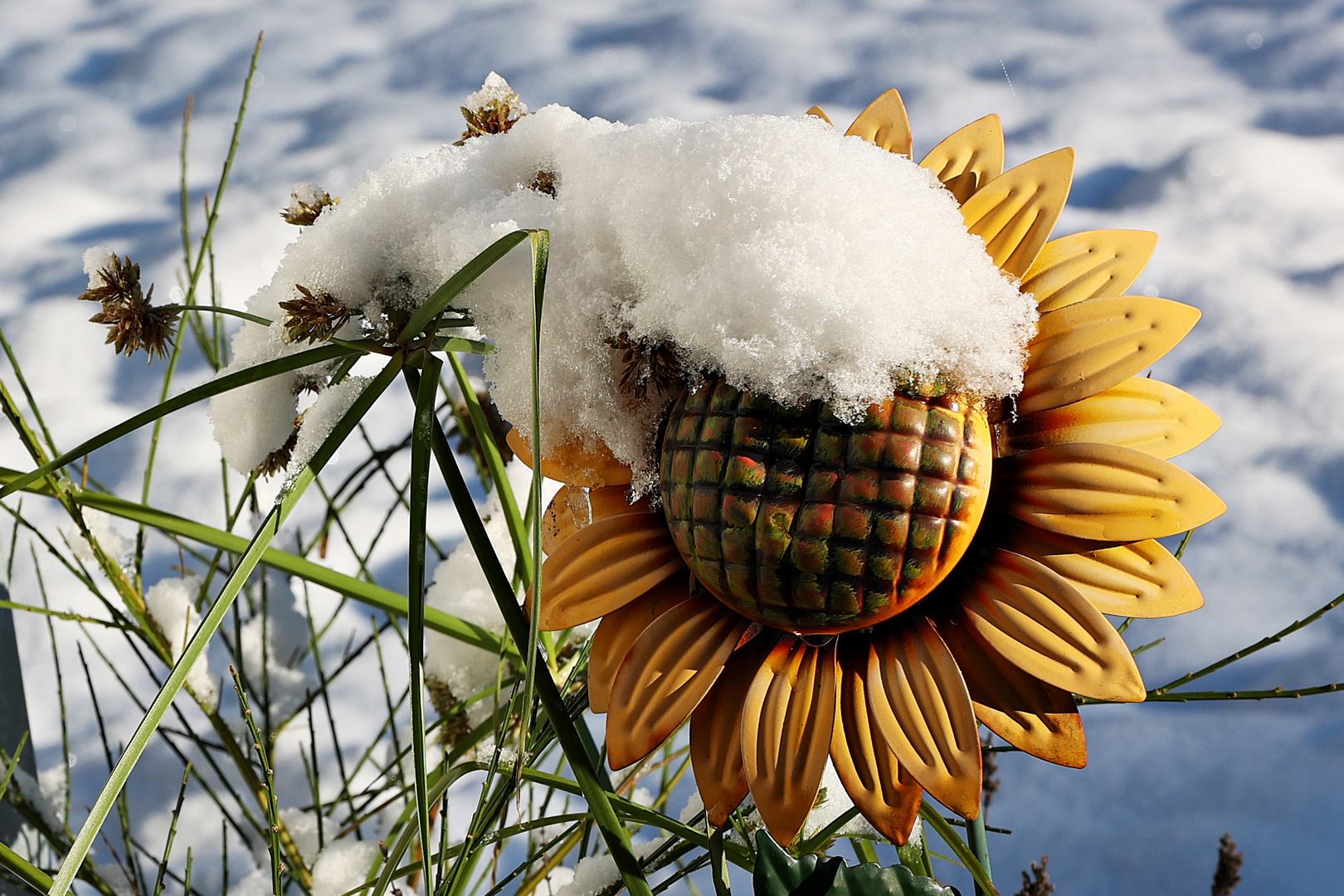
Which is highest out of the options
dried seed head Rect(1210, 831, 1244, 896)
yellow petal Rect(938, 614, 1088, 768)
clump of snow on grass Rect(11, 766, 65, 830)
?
clump of snow on grass Rect(11, 766, 65, 830)

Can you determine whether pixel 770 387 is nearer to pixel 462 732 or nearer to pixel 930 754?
pixel 930 754

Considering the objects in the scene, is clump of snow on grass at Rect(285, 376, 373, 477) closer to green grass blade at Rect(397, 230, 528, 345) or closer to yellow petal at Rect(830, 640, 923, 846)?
green grass blade at Rect(397, 230, 528, 345)

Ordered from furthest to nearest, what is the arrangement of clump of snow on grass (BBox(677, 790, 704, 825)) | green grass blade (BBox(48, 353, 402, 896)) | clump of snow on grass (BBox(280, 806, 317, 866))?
clump of snow on grass (BBox(280, 806, 317, 866)) → clump of snow on grass (BBox(677, 790, 704, 825)) → green grass blade (BBox(48, 353, 402, 896))

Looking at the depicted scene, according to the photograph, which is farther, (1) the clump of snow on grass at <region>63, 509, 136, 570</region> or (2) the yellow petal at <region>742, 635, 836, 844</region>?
(1) the clump of snow on grass at <region>63, 509, 136, 570</region>

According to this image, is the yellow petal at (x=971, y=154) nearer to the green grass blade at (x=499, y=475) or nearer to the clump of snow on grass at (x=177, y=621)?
the green grass blade at (x=499, y=475)

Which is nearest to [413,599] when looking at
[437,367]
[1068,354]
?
[437,367]

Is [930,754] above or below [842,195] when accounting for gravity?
below

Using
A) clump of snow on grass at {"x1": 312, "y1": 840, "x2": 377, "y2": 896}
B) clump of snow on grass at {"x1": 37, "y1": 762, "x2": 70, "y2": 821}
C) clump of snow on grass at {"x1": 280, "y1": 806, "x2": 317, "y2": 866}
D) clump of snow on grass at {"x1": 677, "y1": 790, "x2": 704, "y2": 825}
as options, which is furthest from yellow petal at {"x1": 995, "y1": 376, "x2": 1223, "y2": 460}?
clump of snow on grass at {"x1": 37, "y1": 762, "x2": 70, "y2": 821}

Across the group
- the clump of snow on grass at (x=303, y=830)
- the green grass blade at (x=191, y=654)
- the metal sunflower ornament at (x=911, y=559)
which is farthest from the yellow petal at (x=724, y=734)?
the clump of snow on grass at (x=303, y=830)
